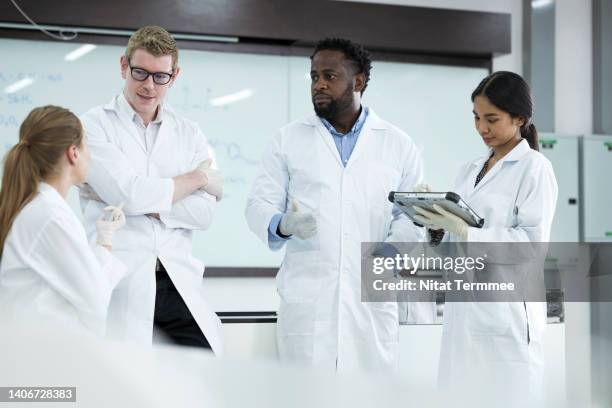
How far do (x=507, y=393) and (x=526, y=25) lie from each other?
513 centimetres

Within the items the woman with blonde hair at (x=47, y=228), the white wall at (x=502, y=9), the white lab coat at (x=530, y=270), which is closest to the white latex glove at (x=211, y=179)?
the woman with blonde hair at (x=47, y=228)

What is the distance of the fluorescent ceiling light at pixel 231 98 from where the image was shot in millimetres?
4316

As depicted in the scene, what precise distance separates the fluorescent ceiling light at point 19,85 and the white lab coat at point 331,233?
226 cm

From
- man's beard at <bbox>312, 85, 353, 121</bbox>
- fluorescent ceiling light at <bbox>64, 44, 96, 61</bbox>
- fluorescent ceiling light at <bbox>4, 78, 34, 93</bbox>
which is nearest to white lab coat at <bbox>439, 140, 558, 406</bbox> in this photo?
man's beard at <bbox>312, 85, 353, 121</bbox>

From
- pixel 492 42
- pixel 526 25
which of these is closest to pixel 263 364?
pixel 492 42

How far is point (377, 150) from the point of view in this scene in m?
2.31

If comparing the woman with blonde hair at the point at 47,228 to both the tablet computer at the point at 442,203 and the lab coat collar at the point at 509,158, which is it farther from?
the lab coat collar at the point at 509,158

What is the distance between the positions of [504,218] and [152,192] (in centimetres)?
97

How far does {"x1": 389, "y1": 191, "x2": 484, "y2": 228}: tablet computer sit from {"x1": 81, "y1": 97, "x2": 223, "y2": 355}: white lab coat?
56cm

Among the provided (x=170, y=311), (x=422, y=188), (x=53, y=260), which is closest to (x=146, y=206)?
(x=170, y=311)

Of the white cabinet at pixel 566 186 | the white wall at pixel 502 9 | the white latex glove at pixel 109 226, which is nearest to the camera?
the white latex glove at pixel 109 226

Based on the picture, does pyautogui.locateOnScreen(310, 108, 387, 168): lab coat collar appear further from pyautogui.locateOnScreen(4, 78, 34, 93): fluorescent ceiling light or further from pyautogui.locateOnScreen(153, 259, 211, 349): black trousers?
pyautogui.locateOnScreen(4, 78, 34, 93): fluorescent ceiling light

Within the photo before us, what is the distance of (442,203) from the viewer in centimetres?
197

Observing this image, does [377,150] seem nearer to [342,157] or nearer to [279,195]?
[342,157]
